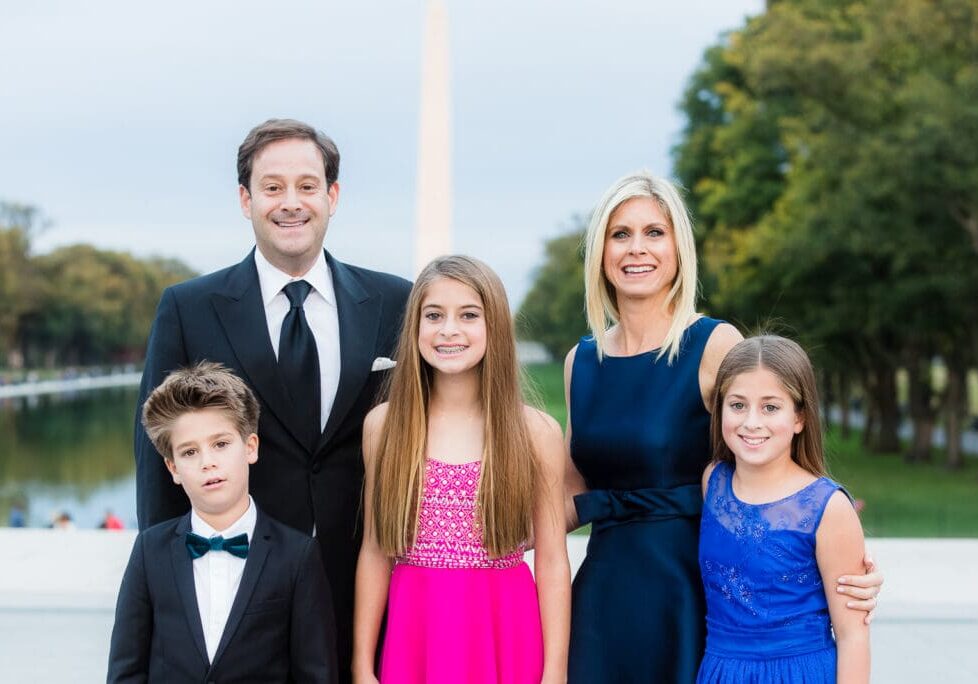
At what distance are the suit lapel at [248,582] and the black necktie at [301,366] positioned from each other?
50 centimetres

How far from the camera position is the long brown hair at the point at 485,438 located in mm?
3906

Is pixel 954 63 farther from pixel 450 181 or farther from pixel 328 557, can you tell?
pixel 328 557

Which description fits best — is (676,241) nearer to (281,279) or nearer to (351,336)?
(351,336)

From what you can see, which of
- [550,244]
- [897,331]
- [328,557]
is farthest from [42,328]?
[328,557]

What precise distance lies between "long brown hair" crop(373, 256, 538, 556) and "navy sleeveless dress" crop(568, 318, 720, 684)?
0.33m

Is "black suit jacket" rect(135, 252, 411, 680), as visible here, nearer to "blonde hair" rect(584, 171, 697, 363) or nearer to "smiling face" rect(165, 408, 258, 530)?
"smiling face" rect(165, 408, 258, 530)

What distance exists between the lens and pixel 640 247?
4129mm

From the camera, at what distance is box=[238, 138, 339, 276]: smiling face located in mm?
4160

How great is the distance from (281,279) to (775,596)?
6.96 feet

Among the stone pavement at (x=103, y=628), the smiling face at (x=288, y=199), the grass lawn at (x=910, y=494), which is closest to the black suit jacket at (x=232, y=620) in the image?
the smiling face at (x=288, y=199)

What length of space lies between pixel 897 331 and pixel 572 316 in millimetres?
23811

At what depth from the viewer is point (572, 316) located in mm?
49750

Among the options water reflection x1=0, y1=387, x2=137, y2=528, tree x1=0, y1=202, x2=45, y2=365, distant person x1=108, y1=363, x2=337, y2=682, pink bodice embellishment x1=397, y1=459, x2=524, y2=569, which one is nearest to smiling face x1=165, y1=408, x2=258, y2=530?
distant person x1=108, y1=363, x2=337, y2=682

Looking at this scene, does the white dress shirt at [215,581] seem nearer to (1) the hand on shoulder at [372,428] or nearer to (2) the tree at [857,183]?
(1) the hand on shoulder at [372,428]
